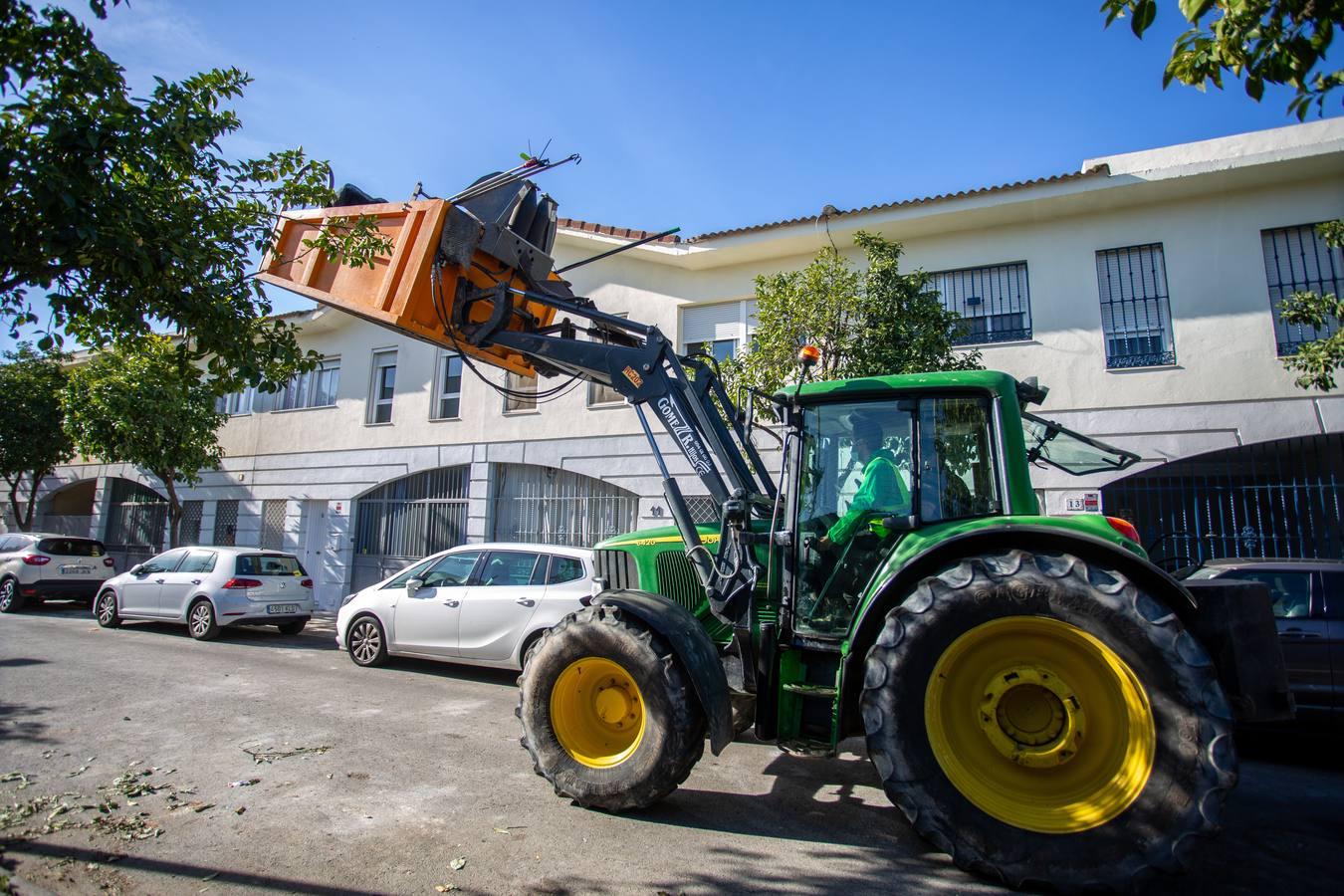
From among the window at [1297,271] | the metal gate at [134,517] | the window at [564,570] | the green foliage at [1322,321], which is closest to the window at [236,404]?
the metal gate at [134,517]

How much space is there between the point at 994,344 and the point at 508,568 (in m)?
7.45

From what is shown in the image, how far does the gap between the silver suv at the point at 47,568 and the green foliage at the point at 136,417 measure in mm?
1525

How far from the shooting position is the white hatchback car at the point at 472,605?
26.6ft

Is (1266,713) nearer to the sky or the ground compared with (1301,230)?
nearer to the ground

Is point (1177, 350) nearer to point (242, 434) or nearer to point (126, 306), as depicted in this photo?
point (126, 306)

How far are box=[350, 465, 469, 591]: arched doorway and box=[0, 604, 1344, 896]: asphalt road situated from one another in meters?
8.04

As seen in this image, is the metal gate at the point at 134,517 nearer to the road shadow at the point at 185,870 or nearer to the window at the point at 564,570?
the window at the point at 564,570

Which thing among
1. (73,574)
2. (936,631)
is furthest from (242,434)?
(936,631)

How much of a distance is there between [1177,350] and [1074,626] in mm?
8523

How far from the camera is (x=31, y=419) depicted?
18.7 m

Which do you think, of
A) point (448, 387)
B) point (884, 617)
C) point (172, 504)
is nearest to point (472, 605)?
point (884, 617)

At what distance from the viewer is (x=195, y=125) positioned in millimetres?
4848

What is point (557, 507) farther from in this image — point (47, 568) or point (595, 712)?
point (47, 568)

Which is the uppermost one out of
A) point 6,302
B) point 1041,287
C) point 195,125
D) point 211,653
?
point 1041,287
